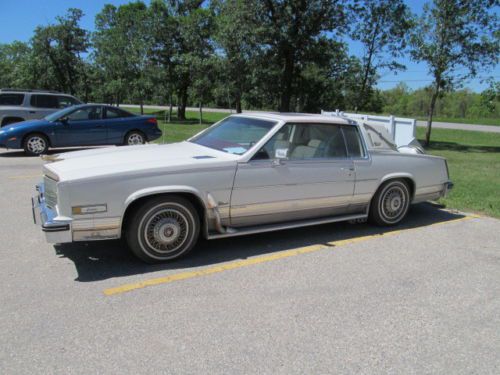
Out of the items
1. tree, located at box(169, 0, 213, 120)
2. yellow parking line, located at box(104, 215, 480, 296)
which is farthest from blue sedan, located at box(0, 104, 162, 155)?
tree, located at box(169, 0, 213, 120)

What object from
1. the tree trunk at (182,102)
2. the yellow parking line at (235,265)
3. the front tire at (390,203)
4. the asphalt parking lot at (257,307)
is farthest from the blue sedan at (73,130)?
the tree trunk at (182,102)

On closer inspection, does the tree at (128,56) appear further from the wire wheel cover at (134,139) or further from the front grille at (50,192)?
the front grille at (50,192)

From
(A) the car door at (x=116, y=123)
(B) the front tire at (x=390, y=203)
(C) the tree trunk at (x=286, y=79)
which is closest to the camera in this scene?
(B) the front tire at (x=390, y=203)

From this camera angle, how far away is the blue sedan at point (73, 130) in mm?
11523

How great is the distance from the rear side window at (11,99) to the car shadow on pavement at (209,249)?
37.4 feet

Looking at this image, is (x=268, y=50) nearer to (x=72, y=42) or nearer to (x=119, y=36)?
(x=119, y=36)

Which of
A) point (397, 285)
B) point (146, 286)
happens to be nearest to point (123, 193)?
point (146, 286)

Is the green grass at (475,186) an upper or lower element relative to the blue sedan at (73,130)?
lower

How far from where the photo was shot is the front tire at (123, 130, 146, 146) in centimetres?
1273

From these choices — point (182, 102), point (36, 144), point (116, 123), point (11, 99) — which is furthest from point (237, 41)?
point (182, 102)

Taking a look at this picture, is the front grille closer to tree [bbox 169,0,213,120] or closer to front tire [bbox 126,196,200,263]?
front tire [bbox 126,196,200,263]

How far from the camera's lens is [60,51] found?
34.7 meters

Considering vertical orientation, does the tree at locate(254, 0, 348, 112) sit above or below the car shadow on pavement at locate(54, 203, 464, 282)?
above

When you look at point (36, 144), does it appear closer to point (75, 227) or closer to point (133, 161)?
point (133, 161)
